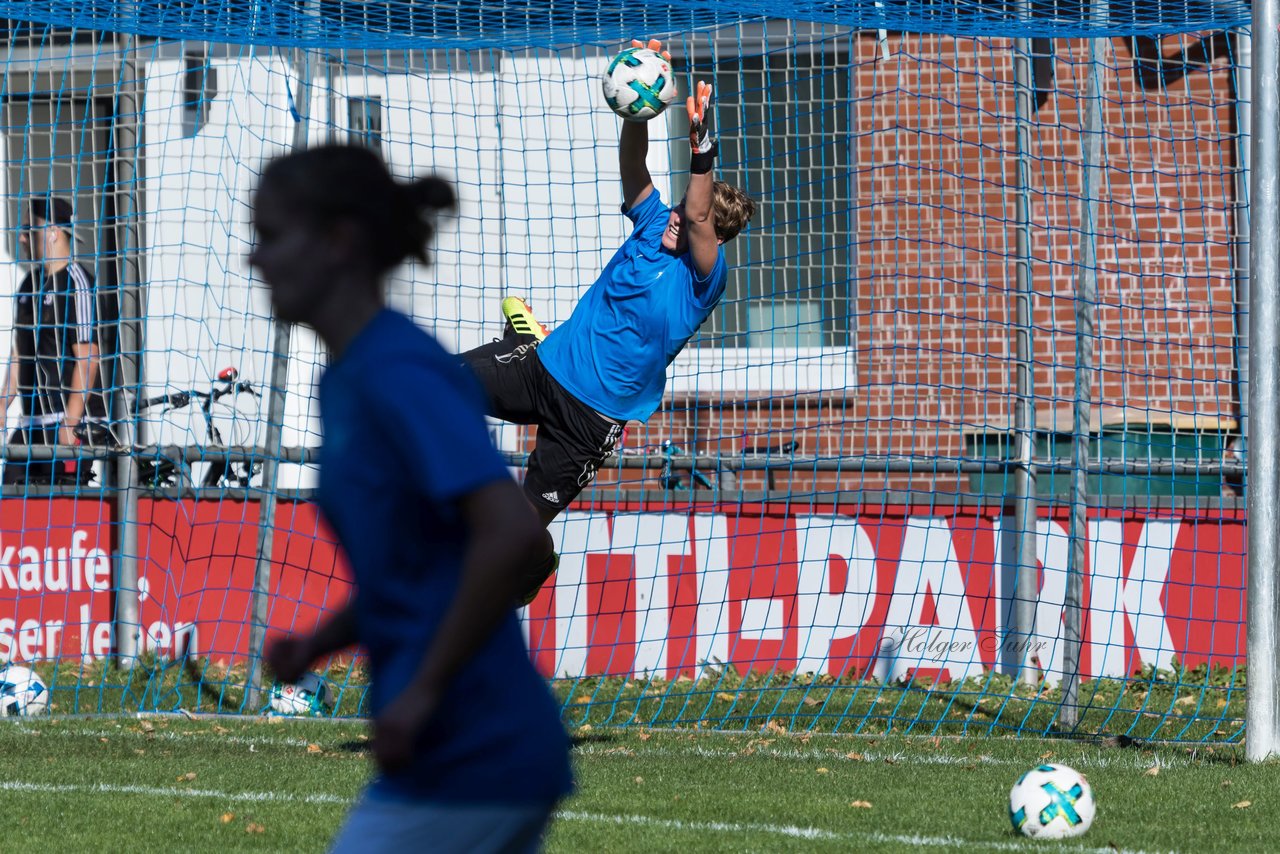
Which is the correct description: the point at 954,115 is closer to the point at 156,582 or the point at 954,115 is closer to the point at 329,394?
the point at 156,582

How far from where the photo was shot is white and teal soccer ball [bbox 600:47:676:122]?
6.33m

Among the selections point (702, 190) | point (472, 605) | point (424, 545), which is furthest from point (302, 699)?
point (472, 605)

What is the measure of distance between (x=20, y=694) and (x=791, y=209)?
5608mm

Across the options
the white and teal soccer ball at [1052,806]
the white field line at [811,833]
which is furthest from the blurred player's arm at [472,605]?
the white and teal soccer ball at [1052,806]

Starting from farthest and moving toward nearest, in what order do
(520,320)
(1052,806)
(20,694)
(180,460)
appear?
(180,460), (20,694), (520,320), (1052,806)

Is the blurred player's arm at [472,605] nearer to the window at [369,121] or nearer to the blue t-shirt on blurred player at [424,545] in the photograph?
the blue t-shirt on blurred player at [424,545]

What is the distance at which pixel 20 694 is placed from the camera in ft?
25.4

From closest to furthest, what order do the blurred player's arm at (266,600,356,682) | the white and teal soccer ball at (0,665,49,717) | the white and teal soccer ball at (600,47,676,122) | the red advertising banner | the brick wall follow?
the blurred player's arm at (266,600,356,682) < the white and teal soccer ball at (600,47,676,122) < the white and teal soccer ball at (0,665,49,717) < the red advertising banner < the brick wall

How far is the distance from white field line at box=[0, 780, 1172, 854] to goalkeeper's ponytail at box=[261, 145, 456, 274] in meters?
3.19

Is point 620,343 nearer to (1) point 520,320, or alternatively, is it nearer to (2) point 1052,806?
(1) point 520,320

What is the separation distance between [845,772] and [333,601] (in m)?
3.75

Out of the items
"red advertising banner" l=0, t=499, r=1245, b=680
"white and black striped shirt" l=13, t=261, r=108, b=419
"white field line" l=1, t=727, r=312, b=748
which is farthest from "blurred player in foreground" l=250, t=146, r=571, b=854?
"white and black striped shirt" l=13, t=261, r=108, b=419

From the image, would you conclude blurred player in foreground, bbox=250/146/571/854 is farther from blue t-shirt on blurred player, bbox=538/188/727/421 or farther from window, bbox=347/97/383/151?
window, bbox=347/97/383/151

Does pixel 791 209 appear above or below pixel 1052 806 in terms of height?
above
